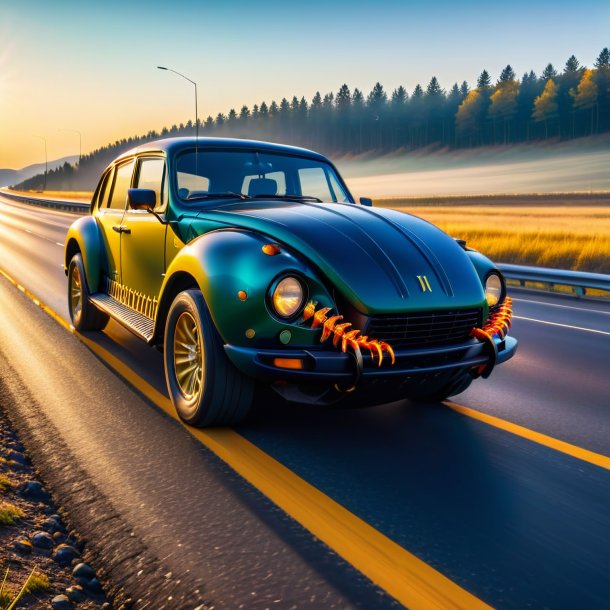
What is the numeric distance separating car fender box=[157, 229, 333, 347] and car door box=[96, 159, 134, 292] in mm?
2253

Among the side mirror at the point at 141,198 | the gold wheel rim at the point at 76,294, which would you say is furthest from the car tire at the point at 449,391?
the gold wheel rim at the point at 76,294

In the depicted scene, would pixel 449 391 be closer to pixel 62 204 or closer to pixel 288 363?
pixel 288 363

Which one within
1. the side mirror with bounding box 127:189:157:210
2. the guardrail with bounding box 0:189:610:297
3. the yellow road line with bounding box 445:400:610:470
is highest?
the side mirror with bounding box 127:189:157:210

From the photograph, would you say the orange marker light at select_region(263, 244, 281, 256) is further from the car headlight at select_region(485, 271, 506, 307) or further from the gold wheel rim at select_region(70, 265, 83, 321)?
the gold wheel rim at select_region(70, 265, 83, 321)

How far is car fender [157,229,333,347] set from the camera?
3.84 metres

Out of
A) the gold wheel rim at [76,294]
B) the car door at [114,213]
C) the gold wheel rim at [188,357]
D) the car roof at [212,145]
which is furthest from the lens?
the gold wheel rim at [76,294]

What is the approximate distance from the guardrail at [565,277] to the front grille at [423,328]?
8.64 meters

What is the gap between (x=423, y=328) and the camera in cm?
398

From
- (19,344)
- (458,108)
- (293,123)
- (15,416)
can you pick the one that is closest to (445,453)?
(15,416)

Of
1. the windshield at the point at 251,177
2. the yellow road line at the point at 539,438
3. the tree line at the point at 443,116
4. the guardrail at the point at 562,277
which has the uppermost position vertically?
the tree line at the point at 443,116

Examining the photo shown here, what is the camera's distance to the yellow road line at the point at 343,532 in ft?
8.51

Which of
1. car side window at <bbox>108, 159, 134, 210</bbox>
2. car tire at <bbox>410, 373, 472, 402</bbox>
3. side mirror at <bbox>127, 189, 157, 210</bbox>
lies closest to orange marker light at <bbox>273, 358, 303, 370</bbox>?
car tire at <bbox>410, 373, 472, 402</bbox>

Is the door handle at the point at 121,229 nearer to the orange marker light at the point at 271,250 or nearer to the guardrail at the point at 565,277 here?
the orange marker light at the point at 271,250

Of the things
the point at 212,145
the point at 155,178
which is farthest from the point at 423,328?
the point at 155,178
